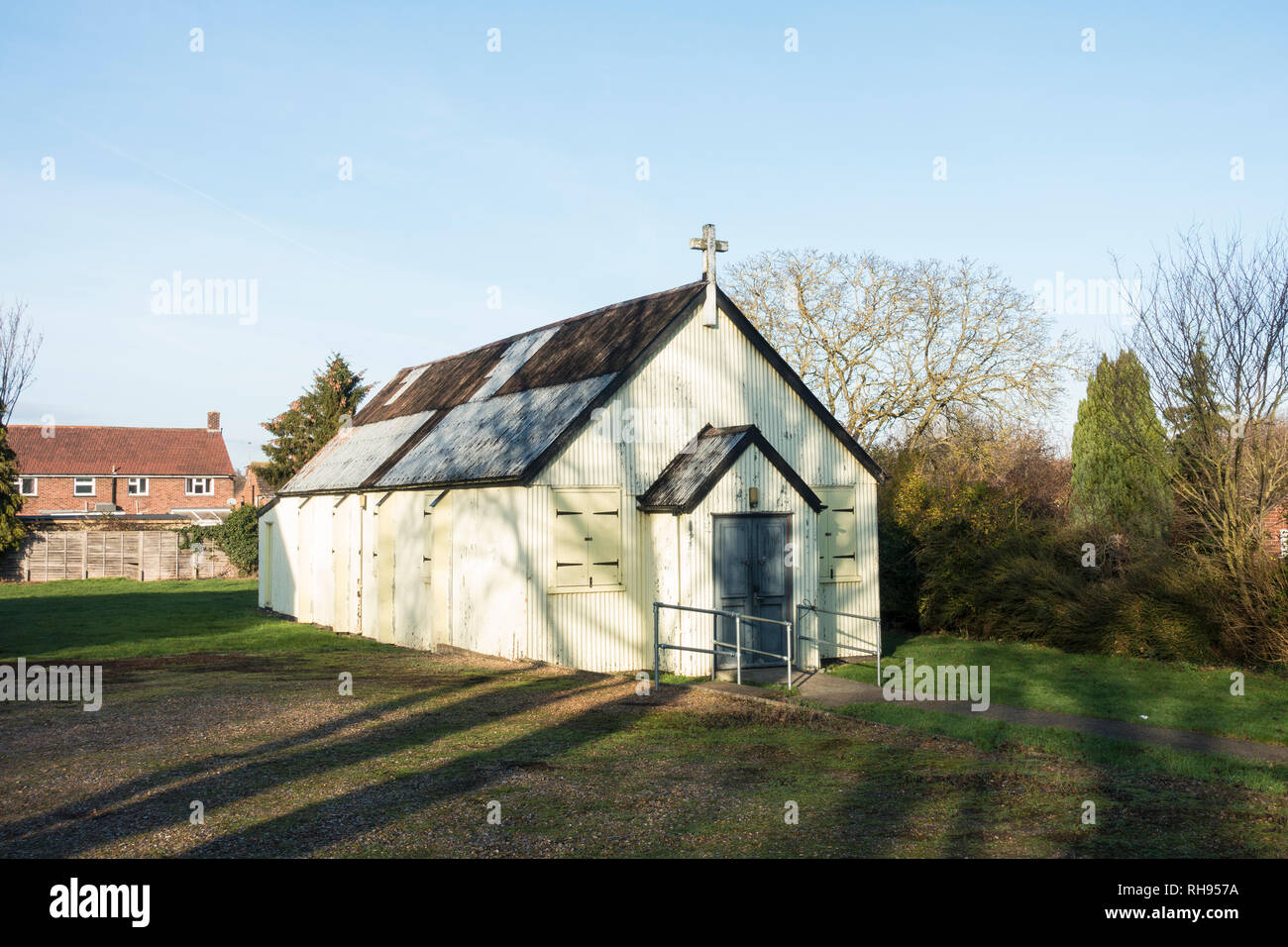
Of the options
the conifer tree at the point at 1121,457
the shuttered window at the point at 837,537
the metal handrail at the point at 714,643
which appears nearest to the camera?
the metal handrail at the point at 714,643

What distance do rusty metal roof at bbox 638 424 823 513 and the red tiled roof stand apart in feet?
175

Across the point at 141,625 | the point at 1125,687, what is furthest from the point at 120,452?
the point at 1125,687

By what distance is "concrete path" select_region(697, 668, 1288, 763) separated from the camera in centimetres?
1066

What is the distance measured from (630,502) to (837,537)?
14.3ft

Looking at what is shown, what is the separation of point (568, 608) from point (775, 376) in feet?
19.5

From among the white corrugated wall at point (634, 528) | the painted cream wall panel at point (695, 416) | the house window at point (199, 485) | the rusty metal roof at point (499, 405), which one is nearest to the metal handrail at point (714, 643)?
the white corrugated wall at point (634, 528)

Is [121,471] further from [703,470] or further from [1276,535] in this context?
[1276,535]

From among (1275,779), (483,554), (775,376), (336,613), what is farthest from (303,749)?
(336,613)

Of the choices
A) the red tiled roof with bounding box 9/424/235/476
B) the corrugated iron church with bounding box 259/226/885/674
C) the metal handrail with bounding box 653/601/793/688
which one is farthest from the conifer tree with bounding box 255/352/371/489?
the metal handrail with bounding box 653/601/793/688

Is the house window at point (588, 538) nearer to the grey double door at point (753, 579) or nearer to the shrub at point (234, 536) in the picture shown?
the grey double door at point (753, 579)

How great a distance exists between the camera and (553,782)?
29.6 ft

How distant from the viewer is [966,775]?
9273mm

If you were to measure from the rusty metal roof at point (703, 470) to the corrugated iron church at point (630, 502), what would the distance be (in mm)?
36

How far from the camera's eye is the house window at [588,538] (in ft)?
55.3
